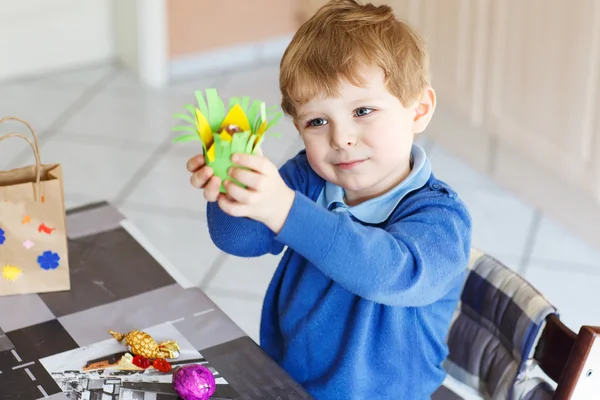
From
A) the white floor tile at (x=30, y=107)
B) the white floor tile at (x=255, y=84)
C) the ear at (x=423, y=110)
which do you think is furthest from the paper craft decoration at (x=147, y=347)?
the white floor tile at (x=255, y=84)

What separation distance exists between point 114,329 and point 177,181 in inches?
73.1

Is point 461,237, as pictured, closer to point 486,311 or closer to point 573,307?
point 486,311

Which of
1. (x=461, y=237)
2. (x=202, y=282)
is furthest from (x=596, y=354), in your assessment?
(x=202, y=282)

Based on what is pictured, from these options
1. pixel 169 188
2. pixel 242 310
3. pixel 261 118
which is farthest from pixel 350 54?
pixel 169 188

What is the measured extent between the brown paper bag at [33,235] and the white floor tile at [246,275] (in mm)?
1244

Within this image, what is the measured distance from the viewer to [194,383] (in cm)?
105

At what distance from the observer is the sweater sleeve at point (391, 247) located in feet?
3.40

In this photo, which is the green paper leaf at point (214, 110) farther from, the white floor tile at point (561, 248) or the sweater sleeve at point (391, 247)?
the white floor tile at point (561, 248)

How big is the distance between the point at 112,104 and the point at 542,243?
1.75 metres

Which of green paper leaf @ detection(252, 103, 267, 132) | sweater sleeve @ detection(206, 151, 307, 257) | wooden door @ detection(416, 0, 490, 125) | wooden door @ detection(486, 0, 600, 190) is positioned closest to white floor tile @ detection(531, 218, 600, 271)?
wooden door @ detection(486, 0, 600, 190)

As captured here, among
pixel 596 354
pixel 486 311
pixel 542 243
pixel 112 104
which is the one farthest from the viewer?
pixel 112 104

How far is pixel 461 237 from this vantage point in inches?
46.0

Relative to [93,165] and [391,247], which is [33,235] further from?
[93,165]

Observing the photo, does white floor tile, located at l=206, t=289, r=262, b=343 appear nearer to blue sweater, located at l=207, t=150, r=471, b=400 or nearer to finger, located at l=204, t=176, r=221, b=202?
blue sweater, located at l=207, t=150, r=471, b=400
